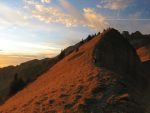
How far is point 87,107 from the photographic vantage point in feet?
118

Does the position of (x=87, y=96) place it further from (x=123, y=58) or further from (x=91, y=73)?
(x=123, y=58)

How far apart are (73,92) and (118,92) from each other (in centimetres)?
574

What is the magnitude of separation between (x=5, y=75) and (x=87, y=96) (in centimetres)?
9403

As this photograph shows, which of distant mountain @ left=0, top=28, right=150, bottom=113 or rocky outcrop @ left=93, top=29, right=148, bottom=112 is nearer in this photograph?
distant mountain @ left=0, top=28, right=150, bottom=113

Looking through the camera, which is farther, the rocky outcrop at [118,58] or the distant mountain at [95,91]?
the rocky outcrop at [118,58]

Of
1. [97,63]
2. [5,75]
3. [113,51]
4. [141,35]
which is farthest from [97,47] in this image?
[141,35]

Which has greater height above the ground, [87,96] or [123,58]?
[123,58]

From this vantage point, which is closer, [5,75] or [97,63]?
[97,63]

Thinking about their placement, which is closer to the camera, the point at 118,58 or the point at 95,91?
the point at 95,91

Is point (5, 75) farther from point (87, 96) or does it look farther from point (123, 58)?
point (87, 96)

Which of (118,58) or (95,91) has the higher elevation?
(118,58)

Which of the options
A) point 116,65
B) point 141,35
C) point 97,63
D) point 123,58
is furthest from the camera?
point 141,35

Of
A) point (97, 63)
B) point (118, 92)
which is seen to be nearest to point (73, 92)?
point (118, 92)

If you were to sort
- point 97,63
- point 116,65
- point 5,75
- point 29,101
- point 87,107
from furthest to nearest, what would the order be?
point 5,75 < point 116,65 < point 97,63 < point 29,101 < point 87,107
